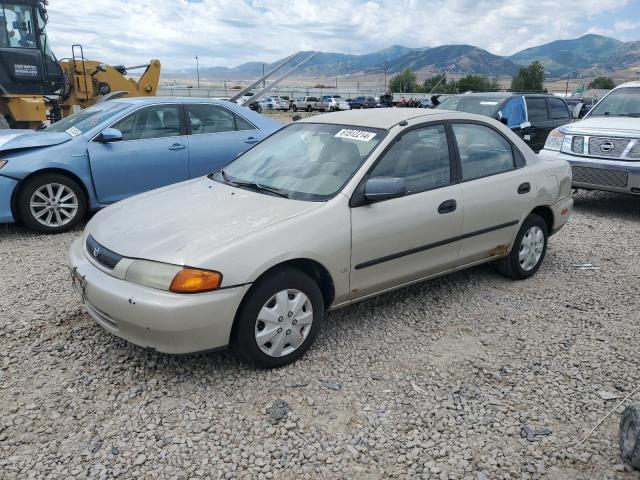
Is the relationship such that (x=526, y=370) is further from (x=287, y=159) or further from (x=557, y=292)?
(x=287, y=159)

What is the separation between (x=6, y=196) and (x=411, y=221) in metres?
4.52

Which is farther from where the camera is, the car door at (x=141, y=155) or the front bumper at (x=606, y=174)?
the front bumper at (x=606, y=174)

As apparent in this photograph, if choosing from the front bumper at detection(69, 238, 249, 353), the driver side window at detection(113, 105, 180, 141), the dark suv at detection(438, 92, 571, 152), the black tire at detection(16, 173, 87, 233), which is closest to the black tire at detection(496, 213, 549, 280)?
the front bumper at detection(69, 238, 249, 353)

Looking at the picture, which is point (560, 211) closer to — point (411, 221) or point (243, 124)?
point (411, 221)

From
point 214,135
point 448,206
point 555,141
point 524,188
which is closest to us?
point 448,206

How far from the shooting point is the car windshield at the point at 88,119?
21.2 ft

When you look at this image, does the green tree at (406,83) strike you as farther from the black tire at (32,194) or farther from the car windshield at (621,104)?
the black tire at (32,194)

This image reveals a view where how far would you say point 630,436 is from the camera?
253cm

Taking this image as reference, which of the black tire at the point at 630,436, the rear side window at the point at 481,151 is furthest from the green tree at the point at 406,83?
the black tire at the point at 630,436

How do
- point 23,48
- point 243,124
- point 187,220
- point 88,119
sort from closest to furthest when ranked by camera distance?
point 187,220
point 88,119
point 243,124
point 23,48

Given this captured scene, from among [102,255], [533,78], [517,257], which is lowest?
[517,257]

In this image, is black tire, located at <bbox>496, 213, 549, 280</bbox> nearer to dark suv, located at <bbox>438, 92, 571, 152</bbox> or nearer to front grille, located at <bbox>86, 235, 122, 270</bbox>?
front grille, located at <bbox>86, 235, 122, 270</bbox>

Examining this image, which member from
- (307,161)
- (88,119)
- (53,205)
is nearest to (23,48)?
(88,119)

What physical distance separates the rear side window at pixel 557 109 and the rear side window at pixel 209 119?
23.9ft
